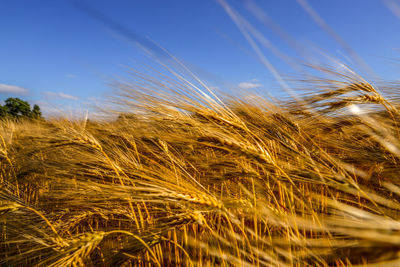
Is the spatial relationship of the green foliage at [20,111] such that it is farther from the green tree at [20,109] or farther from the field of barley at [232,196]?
the field of barley at [232,196]

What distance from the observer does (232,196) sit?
4.98 ft

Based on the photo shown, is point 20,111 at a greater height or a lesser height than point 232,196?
greater

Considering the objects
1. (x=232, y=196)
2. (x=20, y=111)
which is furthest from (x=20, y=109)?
(x=232, y=196)

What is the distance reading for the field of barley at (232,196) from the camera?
0.90 m

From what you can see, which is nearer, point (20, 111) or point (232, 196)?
point (232, 196)

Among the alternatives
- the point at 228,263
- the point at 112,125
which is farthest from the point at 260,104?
the point at 112,125

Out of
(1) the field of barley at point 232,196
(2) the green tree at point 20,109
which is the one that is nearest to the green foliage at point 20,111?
(2) the green tree at point 20,109

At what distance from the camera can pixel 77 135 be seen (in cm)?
142

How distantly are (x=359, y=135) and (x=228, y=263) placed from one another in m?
1.25

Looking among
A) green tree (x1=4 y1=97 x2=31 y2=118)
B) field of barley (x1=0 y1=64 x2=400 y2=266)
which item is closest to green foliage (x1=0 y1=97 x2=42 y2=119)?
green tree (x1=4 y1=97 x2=31 y2=118)

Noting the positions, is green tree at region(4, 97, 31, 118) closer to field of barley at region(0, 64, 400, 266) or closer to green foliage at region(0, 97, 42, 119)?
green foliage at region(0, 97, 42, 119)

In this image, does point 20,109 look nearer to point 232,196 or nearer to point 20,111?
point 20,111

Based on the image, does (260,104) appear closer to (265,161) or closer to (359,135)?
(359,135)

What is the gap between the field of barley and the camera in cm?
90
